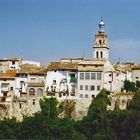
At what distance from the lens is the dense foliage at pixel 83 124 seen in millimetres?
52991

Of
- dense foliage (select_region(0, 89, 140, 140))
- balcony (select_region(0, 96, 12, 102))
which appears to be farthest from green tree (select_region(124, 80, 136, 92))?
balcony (select_region(0, 96, 12, 102))

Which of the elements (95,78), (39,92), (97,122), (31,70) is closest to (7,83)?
(31,70)

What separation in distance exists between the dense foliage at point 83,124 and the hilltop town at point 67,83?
150 centimetres

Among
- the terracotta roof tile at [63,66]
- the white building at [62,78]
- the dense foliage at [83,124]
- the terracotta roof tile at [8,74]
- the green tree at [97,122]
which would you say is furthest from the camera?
the terracotta roof tile at [8,74]

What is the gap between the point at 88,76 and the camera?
2352 inches

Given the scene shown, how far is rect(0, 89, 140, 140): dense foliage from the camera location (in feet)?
174

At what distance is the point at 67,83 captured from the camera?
6134cm

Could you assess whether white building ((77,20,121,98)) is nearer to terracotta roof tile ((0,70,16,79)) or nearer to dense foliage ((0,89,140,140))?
dense foliage ((0,89,140,140))

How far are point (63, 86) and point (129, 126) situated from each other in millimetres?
10388

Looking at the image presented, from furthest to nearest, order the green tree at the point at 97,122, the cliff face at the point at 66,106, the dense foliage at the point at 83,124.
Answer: the cliff face at the point at 66,106 → the green tree at the point at 97,122 → the dense foliage at the point at 83,124

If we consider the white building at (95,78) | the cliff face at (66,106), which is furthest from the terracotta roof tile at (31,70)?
the white building at (95,78)

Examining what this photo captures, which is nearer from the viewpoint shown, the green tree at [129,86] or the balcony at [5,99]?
the balcony at [5,99]

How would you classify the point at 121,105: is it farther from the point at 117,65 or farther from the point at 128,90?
the point at 117,65

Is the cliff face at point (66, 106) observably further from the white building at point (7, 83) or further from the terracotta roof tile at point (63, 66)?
the terracotta roof tile at point (63, 66)
